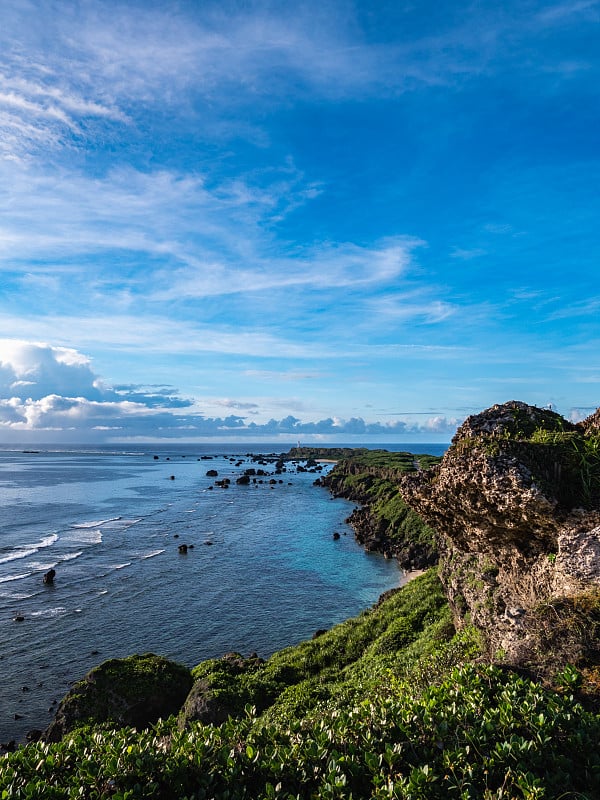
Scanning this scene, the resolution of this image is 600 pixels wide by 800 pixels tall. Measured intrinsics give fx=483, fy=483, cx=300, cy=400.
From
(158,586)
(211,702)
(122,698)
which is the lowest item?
(158,586)

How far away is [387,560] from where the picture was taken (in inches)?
1845

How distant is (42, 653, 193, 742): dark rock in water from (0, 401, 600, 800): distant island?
0.38 ft

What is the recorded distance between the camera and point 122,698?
18.9 meters

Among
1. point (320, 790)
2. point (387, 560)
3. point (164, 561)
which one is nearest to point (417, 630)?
point (320, 790)

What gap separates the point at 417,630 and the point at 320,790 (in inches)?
631

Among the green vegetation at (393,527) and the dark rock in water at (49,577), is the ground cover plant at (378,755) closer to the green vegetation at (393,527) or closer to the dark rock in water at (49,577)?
the green vegetation at (393,527)

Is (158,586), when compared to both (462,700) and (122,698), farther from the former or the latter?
(462,700)

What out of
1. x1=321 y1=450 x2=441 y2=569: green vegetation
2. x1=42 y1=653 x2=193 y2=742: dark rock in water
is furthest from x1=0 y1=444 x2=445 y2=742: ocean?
x1=42 y1=653 x2=193 y2=742: dark rock in water

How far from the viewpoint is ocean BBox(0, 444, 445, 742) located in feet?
88.7

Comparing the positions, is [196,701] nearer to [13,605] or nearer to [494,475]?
[494,475]

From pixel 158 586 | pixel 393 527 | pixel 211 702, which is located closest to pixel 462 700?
pixel 211 702

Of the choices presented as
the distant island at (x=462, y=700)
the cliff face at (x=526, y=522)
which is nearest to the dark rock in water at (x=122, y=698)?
the distant island at (x=462, y=700)

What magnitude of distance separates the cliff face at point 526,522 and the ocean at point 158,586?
19.2 meters

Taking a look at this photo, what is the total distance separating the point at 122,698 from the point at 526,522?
56.5 feet
